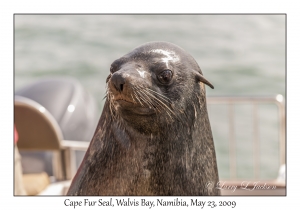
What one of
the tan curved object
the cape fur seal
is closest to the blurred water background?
the tan curved object

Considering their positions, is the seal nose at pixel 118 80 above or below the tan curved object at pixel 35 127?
above

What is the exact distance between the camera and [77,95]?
8.75 metres

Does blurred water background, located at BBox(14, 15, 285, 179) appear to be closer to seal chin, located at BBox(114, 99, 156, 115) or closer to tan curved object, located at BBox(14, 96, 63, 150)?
tan curved object, located at BBox(14, 96, 63, 150)

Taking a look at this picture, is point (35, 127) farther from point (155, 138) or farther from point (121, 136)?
point (155, 138)

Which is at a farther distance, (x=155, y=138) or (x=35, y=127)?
(x=35, y=127)

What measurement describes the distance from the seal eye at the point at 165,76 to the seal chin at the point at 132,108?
7.5 inches

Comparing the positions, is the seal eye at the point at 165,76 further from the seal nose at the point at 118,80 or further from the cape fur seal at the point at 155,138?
the seal nose at the point at 118,80

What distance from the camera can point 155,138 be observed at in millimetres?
3363

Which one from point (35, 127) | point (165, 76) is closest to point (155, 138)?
point (165, 76)

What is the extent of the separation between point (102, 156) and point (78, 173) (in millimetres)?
208

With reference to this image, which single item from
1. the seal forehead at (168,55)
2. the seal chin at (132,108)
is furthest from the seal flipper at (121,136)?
the seal forehead at (168,55)

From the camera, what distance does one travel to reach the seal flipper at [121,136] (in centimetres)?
339

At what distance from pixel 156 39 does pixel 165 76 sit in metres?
15.0

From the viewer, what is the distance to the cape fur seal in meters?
3.31
